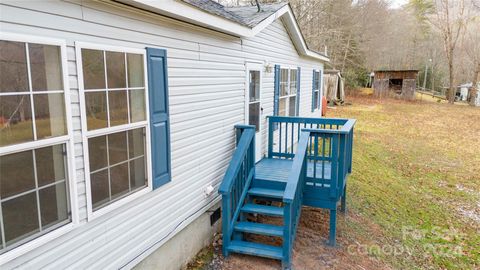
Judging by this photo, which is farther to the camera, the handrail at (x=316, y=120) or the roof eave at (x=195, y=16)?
the handrail at (x=316, y=120)

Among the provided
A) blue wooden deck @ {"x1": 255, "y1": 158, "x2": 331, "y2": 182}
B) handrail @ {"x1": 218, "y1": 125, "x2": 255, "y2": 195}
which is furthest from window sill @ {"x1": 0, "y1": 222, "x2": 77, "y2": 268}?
blue wooden deck @ {"x1": 255, "y1": 158, "x2": 331, "y2": 182}

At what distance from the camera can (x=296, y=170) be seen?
425cm

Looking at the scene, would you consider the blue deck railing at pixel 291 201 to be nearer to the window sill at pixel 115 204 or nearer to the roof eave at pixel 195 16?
the window sill at pixel 115 204

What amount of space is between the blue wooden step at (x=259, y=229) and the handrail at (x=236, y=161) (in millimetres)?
568

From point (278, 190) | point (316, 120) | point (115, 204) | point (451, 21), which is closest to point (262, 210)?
point (278, 190)

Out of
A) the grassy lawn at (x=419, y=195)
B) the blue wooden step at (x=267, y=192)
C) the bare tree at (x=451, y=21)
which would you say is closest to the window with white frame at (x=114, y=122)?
the blue wooden step at (x=267, y=192)

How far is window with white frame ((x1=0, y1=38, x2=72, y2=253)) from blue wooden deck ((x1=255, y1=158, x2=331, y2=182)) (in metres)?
3.27

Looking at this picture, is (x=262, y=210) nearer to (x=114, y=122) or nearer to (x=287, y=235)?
(x=287, y=235)

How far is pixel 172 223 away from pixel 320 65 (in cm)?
1024

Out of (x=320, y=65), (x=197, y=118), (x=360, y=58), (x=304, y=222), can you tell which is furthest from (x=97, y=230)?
(x=360, y=58)

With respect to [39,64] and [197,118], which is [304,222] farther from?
[39,64]

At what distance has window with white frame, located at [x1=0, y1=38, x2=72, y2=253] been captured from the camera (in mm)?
1965

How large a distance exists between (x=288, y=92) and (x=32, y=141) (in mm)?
6902

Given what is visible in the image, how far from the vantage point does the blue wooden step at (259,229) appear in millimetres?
4180
